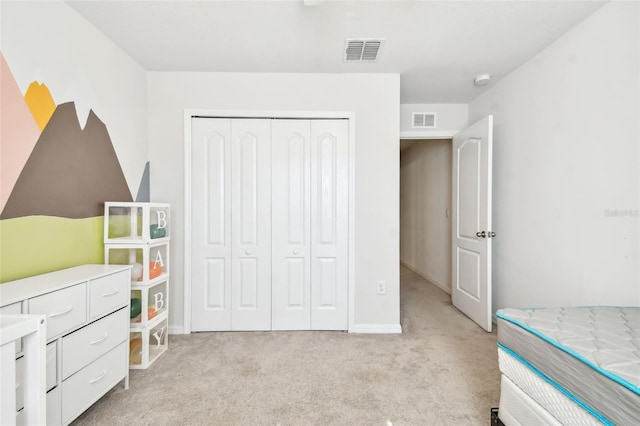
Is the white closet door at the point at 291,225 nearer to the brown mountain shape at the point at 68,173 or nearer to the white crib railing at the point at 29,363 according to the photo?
the brown mountain shape at the point at 68,173

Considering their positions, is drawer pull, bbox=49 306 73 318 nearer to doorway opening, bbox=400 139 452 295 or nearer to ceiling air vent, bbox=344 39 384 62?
ceiling air vent, bbox=344 39 384 62

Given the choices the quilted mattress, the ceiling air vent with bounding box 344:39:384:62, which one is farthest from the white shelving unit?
the quilted mattress

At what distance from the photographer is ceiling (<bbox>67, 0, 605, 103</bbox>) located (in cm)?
191

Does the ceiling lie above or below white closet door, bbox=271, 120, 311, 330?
above

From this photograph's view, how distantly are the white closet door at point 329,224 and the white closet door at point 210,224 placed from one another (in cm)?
84

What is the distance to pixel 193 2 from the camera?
1.87m

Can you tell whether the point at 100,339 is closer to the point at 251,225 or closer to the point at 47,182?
the point at 47,182

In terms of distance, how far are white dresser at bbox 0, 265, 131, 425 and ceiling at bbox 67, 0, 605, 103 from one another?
1.76 meters

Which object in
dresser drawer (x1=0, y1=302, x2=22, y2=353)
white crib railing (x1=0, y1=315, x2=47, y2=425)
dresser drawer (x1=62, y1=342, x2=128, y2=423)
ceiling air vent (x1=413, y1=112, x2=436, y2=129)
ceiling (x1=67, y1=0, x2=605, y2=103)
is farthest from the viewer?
ceiling air vent (x1=413, y1=112, x2=436, y2=129)

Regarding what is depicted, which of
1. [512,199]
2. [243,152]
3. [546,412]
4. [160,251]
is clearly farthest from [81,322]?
[512,199]

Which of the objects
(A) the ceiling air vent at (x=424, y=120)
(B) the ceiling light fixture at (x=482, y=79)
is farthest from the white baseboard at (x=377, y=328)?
(B) the ceiling light fixture at (x=482, y=79)

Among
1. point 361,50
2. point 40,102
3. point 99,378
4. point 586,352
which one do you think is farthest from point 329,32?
point 99,378

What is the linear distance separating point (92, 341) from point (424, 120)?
3.82m

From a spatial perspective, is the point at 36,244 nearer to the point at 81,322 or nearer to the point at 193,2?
the point at 81,322
